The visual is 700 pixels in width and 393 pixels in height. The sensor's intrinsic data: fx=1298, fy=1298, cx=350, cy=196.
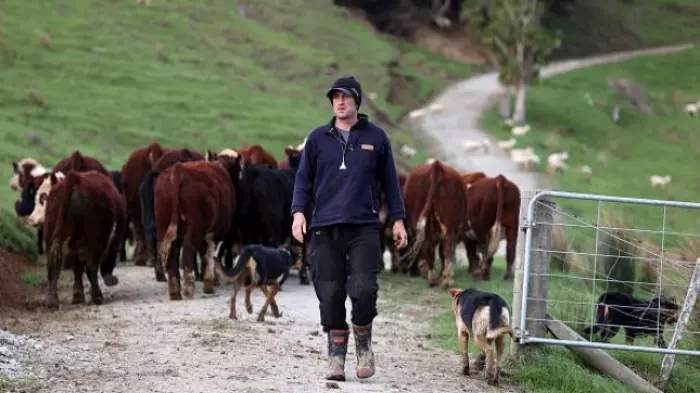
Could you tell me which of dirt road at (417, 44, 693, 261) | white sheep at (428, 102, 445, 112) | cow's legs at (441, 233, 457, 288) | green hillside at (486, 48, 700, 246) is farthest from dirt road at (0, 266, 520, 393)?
white sheep at (428, 102, 445, 112)

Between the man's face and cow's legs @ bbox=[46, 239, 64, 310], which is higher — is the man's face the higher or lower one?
the higher one

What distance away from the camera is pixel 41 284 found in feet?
57.6

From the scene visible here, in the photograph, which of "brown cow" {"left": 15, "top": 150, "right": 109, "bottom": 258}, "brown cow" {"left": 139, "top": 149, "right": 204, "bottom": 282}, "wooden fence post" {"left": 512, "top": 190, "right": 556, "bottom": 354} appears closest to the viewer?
"wooden fence post" {"left": 512, "top": 190, "right": 556, "bottom": 354}

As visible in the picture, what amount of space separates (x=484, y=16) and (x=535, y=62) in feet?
16.1

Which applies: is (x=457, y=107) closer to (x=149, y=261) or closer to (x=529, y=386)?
(x=149, y=261)

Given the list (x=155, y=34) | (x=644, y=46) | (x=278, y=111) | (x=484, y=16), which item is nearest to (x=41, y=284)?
(x=278, y=111)

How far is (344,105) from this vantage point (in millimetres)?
10234

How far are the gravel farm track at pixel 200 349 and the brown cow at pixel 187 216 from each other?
0.36 meters

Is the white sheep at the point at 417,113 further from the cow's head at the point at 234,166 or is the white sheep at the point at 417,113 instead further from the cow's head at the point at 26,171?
the cow's head at the point at 234,166

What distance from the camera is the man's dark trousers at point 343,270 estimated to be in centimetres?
1025

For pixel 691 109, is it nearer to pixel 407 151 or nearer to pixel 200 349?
pixel 407 151

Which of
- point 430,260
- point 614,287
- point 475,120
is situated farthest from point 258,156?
point 475,120

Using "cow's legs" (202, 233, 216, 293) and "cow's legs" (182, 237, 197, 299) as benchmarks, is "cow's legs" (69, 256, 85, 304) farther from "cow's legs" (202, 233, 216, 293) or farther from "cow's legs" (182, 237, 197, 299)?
"cow's legs" (202, 233, 216, 293)

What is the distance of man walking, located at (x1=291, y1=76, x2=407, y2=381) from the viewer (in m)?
10.2
